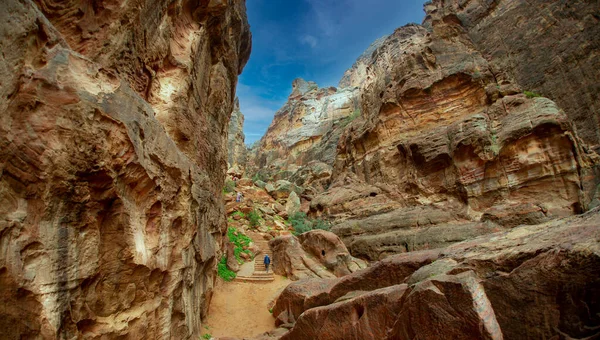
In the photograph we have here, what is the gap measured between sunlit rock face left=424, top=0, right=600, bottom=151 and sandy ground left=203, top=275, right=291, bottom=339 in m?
20.3

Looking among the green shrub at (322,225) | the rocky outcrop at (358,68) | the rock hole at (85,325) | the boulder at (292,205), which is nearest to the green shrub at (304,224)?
the green shrub at (322,225)

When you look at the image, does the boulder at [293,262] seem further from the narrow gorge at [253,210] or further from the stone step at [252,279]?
the stone step at [252,279]

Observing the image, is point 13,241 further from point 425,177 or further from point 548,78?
point 548,78

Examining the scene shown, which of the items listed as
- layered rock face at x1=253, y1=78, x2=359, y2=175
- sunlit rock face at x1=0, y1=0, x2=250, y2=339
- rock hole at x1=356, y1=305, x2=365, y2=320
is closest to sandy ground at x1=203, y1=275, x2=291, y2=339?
sunlit rock face at x1=0, y1=0, x2=250, y2=339

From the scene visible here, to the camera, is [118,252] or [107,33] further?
[107,33]

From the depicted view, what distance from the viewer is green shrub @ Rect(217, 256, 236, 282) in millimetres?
14997

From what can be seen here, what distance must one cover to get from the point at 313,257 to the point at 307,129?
46.7 m

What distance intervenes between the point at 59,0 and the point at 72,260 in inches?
222

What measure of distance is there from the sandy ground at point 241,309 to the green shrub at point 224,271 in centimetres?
35

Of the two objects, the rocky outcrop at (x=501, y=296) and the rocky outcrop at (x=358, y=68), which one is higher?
the rocky outcrop at (x=358, y=68)

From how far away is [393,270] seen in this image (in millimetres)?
7816

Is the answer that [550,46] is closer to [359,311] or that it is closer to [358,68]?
[359,311]

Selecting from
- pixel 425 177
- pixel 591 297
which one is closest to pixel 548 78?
pixel 425 177

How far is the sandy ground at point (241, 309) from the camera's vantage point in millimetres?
11227
